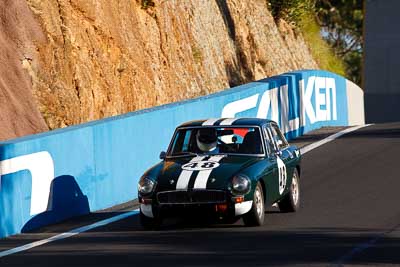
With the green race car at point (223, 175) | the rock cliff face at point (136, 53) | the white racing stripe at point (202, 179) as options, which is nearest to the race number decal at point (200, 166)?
the green race car at point (223, 175)

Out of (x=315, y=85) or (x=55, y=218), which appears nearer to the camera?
(x=55, y=218)

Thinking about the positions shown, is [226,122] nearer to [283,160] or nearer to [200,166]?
[283,160]

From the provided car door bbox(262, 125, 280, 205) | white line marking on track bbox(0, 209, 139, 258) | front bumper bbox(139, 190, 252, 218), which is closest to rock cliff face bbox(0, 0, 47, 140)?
white line marking on track bbox(0, 209, 139, 258)

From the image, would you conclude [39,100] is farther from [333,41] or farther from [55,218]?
[333,41]

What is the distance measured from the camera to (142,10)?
30.1 metres

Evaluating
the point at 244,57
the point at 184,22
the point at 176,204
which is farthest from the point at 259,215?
the point at 244,57

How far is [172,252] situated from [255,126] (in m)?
3.48

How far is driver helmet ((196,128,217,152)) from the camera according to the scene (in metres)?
15.5

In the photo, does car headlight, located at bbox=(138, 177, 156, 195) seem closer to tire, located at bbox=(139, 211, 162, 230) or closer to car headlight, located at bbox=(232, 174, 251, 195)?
tire, located at bbox=(139, 211, 162, 230)

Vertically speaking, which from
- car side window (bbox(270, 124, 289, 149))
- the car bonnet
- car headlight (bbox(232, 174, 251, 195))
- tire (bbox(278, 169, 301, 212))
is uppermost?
car side window (bbox(270, 124, 289, 149))

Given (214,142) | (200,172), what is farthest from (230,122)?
(200,172)

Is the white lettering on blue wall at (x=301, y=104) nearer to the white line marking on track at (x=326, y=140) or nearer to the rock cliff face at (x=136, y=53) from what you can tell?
the white line marking on track at (x=326, y=140)

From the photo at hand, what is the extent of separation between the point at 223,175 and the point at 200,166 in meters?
0.40

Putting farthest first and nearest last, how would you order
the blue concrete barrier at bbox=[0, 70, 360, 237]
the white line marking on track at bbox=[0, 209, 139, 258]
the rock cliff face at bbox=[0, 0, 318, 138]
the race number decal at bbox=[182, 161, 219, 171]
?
1. the rock cliff face at bbox=[0, 0, 318, 138]
2. the blue concrete barrier at bbox=[0, 70, 360, 237]
3. the race number decal at bbox=[182, 161, 219, 171]
4. the white line marking on track at bbox=[0, 209, 139, 258]
